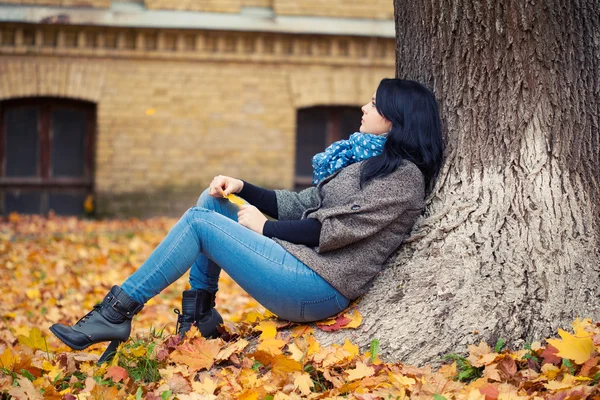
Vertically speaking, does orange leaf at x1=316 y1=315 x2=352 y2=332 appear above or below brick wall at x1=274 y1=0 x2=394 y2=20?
below

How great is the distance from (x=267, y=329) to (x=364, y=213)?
27.0 inches

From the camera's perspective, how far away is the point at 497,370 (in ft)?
9.78

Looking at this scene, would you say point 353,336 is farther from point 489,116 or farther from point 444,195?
point 489,116

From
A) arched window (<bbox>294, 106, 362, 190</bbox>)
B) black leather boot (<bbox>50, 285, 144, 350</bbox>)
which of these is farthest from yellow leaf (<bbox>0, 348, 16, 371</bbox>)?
arched window (<bbox>294, 106, 362, 190</bbox>)

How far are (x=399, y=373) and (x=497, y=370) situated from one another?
1.25ft

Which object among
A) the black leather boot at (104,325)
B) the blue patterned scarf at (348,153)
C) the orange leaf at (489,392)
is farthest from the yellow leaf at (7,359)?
the orange leaf at (489,392)

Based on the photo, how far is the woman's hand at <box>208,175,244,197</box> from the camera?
3561mm

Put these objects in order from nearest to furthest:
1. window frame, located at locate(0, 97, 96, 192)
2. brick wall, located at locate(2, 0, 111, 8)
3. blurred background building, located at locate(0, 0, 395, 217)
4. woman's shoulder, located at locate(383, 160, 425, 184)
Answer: woman's shoulder, located at locate(383, 160, 425, 184)
brick wall, located at locate(2, 0, 111, 8)
blurred background building, located at locate(0, 0, 395, 217)
window frame, located at locate(0, 97, 96, 192)

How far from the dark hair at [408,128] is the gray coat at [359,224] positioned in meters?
0.07

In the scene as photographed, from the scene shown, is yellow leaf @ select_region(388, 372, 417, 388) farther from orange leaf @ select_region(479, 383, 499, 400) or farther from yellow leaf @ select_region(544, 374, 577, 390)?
yellow leaf @ select_region(544, 374, 577, 390)

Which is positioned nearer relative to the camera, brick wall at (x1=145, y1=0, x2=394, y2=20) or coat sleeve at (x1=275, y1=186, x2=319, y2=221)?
coat sleeve at (x1=275, y1=186, x2=319, y2=221)

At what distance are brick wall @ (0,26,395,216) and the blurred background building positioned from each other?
0.01 m

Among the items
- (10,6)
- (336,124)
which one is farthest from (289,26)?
(10,6)

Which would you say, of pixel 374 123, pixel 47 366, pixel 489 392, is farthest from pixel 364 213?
pixel 47 366
